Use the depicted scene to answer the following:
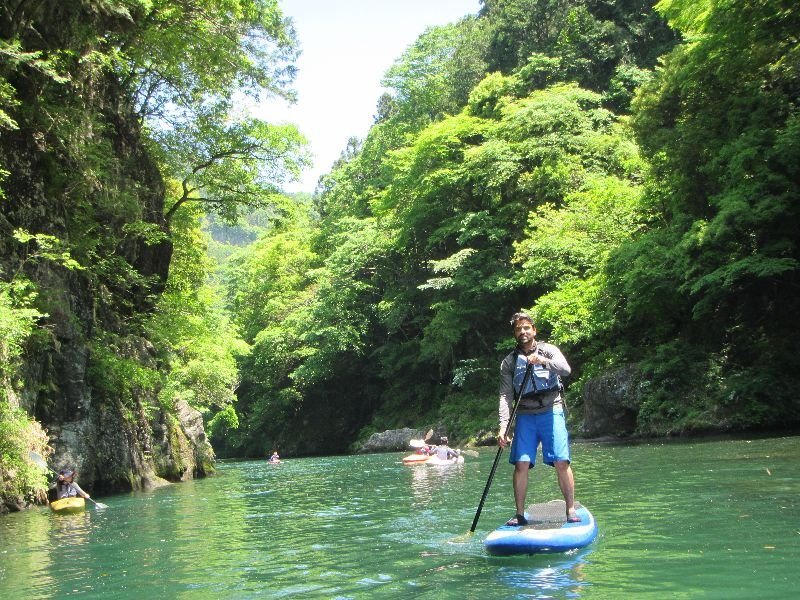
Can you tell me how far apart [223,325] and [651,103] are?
71.4 ft

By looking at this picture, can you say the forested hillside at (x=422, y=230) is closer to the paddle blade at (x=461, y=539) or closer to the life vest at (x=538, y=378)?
the paddle blade at (x=461, y=539)

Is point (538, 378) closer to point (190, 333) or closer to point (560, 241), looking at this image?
point (190, 333)

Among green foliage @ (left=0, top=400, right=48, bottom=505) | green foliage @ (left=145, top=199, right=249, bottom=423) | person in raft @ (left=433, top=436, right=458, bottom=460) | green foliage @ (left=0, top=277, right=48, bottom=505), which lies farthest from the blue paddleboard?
green foliage @ (left=145, top=199, right=249, bottom=423)

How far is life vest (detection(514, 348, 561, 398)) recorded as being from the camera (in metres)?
6.68

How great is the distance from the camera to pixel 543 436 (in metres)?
6.75

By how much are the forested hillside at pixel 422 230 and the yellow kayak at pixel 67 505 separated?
742mm

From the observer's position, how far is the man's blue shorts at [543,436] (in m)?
6.69

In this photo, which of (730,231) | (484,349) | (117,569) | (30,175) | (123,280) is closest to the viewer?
(117,569)

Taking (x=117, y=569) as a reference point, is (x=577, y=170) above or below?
above

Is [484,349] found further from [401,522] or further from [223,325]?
[401,522]

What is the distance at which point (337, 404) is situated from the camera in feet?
145

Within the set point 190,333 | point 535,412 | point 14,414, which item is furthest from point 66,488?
point 190,333

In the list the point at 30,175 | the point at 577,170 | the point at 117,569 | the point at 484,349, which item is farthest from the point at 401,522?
the point at 484,349

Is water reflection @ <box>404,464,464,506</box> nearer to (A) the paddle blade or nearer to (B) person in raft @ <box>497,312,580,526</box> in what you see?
(A) the paddle blade
